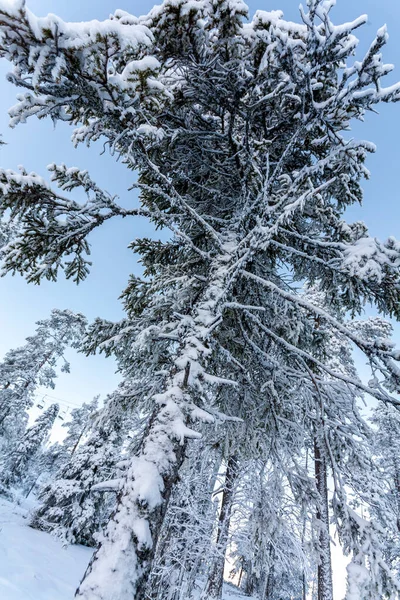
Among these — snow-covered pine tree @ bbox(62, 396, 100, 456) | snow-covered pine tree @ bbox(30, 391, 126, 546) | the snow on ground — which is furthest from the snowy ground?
snow-covered pine tree @ bbox(62, 396, 100, 456)

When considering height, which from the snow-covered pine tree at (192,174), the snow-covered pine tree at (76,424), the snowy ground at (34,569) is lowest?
A: the snowy ground at (34,569)

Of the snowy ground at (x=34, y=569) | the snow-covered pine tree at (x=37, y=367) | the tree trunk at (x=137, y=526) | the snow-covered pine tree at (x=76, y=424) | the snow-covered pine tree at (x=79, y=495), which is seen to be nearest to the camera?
the tree trunk at (x=137, y=526)

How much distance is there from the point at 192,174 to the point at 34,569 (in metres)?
10.5

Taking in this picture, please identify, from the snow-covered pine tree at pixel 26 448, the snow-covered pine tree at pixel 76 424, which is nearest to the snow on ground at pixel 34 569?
the snow-covered pine tree at pixel 26 448

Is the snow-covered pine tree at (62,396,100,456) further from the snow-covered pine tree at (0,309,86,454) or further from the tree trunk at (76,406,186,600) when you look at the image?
the tree trunk at (76,406,186,600)

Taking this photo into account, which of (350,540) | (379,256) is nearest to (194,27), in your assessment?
(379,256)

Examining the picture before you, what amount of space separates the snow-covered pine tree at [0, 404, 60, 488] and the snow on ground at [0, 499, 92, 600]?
2148cm

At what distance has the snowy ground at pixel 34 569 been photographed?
20.1 ft

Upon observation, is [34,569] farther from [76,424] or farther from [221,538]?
[76,424]

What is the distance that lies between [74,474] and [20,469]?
21.4m

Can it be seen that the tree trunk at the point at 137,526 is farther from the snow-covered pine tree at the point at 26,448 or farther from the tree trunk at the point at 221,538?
the snow-covered pine tree at the point at 26,448

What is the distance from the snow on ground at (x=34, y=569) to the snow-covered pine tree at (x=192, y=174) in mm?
5994

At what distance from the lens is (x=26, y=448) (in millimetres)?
29703

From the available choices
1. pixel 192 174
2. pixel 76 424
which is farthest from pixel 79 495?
pixel 76 424
